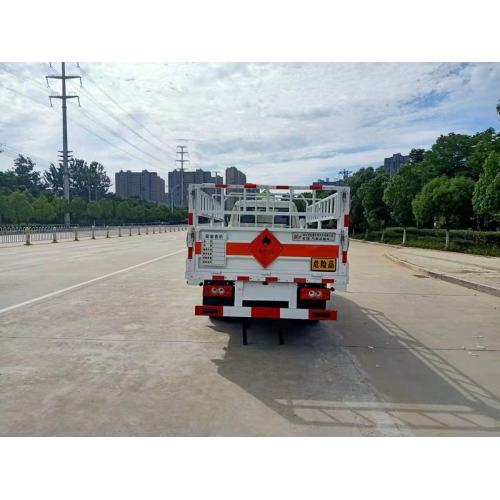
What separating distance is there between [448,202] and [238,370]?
67.5 feet

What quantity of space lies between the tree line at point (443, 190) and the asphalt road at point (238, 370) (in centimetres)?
781

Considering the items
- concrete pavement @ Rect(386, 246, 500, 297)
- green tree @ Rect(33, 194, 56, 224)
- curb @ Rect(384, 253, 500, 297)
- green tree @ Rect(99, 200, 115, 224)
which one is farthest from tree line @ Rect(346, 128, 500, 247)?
green tree @ Rect(99, 200, 115, 224)

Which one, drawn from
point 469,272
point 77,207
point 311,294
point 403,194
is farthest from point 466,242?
point 77,207

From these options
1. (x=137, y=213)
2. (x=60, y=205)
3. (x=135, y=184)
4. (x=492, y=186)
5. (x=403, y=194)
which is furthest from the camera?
(x=135, y=184)

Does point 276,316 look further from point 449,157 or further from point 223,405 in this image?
point 449,157

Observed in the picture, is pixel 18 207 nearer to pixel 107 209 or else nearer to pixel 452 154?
pixel 107 209

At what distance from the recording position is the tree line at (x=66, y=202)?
44500 millimetres

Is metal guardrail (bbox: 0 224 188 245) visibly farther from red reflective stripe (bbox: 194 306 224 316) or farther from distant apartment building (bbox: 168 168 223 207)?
distant apartment building (bbox: 168 168 223 207)

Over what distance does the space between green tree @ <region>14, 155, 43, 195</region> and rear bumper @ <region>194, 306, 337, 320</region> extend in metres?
89.3

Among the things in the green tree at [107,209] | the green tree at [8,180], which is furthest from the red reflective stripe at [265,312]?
the green tree at [8,180]

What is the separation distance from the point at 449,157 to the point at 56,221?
52.7 meters

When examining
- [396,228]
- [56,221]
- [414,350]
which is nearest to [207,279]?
[414,350]

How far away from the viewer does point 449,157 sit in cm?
3719

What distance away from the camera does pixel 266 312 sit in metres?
5.25
